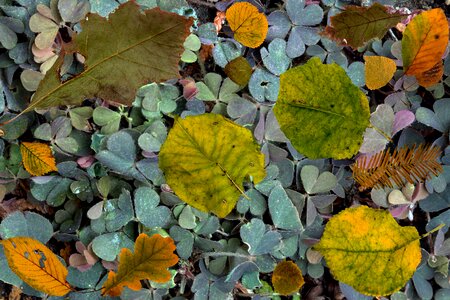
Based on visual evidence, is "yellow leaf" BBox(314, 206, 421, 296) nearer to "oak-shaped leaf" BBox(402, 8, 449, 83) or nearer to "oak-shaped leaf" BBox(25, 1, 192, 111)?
"oak-shaped leaf" BBox(402, 8, 449, 83)

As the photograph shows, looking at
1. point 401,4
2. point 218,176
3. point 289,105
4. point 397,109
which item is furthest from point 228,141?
point 401,4

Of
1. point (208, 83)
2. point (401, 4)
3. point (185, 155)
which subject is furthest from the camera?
point (401, 4)

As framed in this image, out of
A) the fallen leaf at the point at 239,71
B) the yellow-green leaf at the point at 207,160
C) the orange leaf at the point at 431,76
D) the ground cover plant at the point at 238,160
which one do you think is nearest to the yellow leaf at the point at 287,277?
the ground cover plant at the point at 238,160

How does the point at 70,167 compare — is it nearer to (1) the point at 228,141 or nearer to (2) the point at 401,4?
(1) the point at 228,141

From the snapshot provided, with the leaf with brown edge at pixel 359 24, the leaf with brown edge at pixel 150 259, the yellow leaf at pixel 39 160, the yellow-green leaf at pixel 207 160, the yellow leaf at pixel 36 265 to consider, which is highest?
the leaf with brown edge at pixel 359 24

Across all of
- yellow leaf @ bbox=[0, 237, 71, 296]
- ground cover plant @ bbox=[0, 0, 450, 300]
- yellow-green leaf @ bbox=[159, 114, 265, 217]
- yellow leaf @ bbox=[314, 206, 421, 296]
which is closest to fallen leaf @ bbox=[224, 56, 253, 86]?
ground cover plant @ bbox=[0, 0, 450, 300]

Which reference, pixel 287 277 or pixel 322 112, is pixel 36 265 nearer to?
pixel 287 277

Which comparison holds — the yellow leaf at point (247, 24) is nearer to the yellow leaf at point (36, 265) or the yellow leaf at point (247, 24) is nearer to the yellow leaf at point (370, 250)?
the yellow leaf at point (370, 250)
